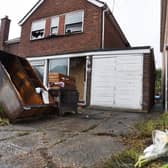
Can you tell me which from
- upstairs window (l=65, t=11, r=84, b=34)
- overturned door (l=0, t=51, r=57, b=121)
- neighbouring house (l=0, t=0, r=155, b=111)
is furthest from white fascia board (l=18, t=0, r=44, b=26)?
overturned door (l=0, t=51, r=57, b=121)

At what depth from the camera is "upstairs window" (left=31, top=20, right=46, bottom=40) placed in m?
14.3

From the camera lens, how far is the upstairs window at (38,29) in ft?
46.9

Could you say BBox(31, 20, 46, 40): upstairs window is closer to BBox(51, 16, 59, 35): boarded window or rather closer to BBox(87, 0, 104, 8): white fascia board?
BBox(51, 16, 59, 35): boarded window

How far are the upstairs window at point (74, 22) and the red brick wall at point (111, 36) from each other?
1370 mm

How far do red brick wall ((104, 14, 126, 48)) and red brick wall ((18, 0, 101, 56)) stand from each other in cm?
69

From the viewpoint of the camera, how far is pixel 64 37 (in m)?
13.1

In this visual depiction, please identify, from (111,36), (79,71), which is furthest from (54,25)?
(111,36)

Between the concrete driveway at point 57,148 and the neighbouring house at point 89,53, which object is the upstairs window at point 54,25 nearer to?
the neighbouring house at point 89,53

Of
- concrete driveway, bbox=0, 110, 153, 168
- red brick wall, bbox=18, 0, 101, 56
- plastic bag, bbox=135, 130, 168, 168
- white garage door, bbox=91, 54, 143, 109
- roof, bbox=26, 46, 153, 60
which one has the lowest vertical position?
concrete driveway, bbox=0, 110, 153, 168

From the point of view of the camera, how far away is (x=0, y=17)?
1917 centimetres

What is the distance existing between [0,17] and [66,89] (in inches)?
547

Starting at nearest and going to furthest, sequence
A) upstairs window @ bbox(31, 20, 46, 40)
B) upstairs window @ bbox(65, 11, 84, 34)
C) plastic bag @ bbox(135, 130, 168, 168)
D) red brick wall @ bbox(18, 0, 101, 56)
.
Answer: plastic bag @ bbox(135, 130, 168, 168), red brick wall @ bbox(18, 0, 101, 56), upstairs window @ bbox(65, 11, 84, 34), upstairs window @ bbox(31, 20, 46, 40)

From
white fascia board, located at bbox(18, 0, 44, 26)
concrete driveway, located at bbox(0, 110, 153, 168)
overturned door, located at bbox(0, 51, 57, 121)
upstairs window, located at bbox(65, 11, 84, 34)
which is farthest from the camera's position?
white fascia board, located at bbox(18, 0, 44, 26)

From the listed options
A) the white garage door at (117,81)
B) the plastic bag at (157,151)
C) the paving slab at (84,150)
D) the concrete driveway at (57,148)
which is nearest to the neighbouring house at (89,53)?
the white garage door at (117,81)
